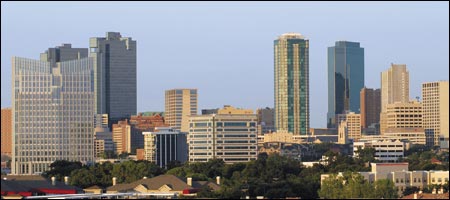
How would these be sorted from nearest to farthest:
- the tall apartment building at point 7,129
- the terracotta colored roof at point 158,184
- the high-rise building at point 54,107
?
the terracotta colored roof at point 158,184 < the tall apartment building at point 7,129 < the high-rise building at point 54,107

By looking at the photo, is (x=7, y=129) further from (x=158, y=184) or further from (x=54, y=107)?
(x=158, y=184)

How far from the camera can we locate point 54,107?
18938 cm

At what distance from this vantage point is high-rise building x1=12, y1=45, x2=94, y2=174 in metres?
186

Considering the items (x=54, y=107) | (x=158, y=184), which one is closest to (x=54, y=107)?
(x=54, y=107)

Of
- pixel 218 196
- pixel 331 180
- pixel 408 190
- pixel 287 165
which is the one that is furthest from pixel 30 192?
pixel 287 165

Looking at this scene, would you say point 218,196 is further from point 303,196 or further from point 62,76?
point 62,76

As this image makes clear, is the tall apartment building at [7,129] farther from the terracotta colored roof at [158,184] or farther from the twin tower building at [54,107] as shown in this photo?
the terracotta colored roof at [158,184]

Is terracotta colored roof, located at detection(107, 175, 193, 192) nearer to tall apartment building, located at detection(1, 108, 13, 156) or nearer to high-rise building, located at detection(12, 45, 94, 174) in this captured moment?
tall apartment building, located at detection(1, 108, 13, 156)

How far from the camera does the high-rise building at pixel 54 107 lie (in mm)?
185750

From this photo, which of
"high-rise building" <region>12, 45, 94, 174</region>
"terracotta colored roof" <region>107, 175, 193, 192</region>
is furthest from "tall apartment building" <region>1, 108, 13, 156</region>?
"terracotta colored roof" <region>107, 175, 193, 192</region>

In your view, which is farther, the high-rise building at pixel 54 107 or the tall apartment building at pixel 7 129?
the high-rise building at pixel 54 107

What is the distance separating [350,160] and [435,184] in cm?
4058

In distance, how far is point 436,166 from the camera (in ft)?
446

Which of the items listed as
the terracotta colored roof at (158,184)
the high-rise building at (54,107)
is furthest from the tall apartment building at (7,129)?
the terracotta colored roof at (158,184)
